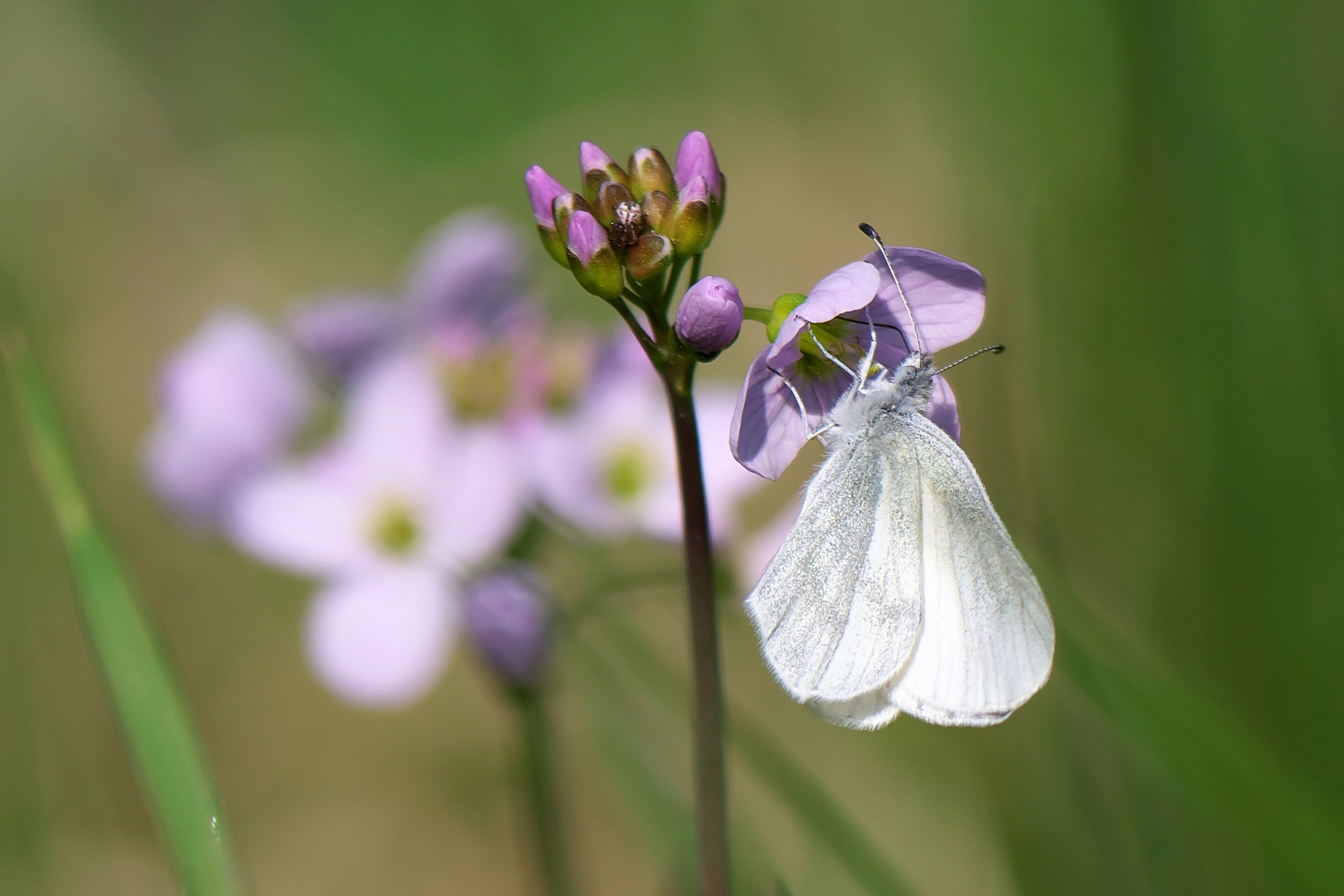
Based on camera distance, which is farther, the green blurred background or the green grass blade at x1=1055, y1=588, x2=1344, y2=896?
the green blurred background

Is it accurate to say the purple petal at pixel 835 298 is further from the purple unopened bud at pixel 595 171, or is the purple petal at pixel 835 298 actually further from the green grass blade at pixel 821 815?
the green grass blade at pixel 821 815

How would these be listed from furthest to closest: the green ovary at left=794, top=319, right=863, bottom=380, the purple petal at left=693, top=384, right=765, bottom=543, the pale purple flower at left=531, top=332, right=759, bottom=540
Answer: the purple petal at left=693, top=384, right=765, bottom=543
the pale purple flower at left=531, top=332, right=759, bottom=540
the green ovary at left=794, top=319, right=863, bottom=380

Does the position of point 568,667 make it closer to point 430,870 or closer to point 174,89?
point 430,870

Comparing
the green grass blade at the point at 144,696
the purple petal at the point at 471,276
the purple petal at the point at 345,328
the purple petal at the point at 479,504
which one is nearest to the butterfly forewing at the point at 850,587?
the green grass blade at the point at 144,696

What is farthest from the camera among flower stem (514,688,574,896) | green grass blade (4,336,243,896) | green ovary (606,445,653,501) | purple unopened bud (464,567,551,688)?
green ovary (606,445,653,501)

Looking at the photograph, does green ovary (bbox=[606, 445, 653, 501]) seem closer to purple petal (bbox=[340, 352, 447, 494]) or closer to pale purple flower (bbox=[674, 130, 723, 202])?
purple petal (bbox=[340, 352, 447, 494])

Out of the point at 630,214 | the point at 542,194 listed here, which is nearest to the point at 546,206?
the point at 542,194

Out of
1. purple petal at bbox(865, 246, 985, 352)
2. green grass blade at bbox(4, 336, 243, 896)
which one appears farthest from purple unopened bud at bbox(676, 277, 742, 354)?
green grass blade at bbox(4, 336, 243, 896)

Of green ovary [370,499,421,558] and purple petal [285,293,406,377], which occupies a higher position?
purple petal [285,293,406,377]
